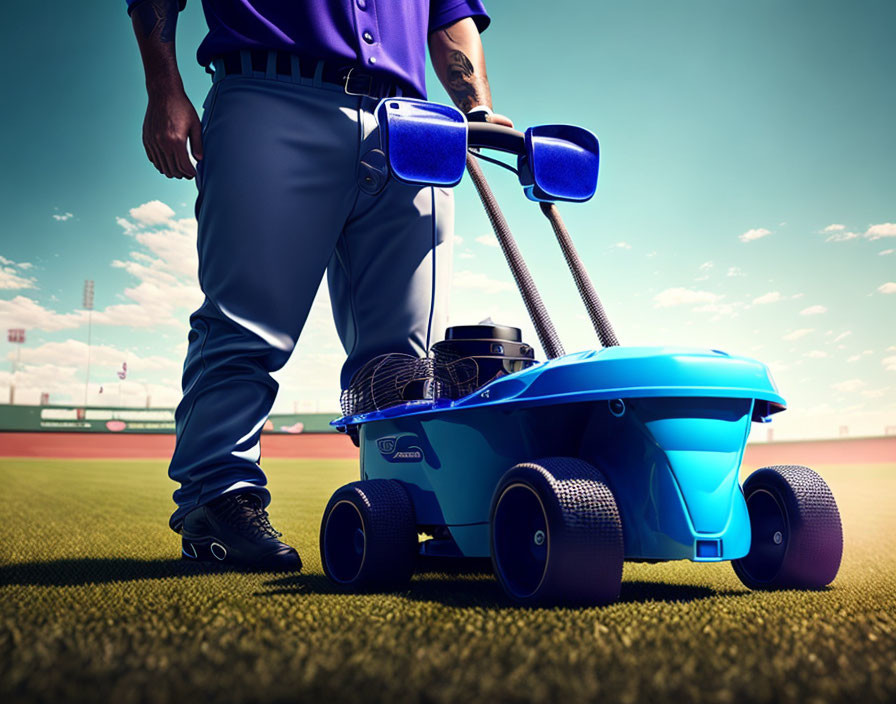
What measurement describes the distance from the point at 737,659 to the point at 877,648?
0.76 ft

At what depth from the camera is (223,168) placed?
1.94m

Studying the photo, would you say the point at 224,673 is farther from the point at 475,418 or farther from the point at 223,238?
the point at 223,238

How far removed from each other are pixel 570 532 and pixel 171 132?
4.72 feet

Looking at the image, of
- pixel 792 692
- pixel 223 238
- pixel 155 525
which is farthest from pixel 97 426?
pixel 792 692

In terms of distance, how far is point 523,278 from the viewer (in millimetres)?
1696

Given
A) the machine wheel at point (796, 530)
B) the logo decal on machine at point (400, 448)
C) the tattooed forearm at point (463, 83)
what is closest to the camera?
the machine wheel at point (796, 530)

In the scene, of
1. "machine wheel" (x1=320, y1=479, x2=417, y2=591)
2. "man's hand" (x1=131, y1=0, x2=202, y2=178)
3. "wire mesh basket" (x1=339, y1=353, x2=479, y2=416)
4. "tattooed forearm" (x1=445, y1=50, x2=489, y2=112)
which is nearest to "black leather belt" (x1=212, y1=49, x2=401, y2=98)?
"man's hand" (x1=131, y1=0, x2=202, y2=178)

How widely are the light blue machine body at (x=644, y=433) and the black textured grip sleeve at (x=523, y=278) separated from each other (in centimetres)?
29

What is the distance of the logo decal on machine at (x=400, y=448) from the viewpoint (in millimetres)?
1595

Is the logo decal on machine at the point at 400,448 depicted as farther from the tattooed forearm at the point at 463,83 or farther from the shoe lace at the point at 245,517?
the tattooed forearm at the point at 463,83

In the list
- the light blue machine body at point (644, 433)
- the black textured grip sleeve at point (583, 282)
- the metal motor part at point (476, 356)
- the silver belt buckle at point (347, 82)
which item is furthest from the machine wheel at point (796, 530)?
the silver belt buckle at point (347, 82)

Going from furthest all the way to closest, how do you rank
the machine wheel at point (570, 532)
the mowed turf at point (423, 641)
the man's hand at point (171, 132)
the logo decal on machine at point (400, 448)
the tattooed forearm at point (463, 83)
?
the tattooed forearm at point (463, 83)
the man's hand at point (171, 132)
the logo decal on machine at point (400, 448)
the machine wheel at point (570, 532)
the mowed turf at point (423, 641)

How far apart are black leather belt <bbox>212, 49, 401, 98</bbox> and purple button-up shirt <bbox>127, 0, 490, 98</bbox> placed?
0.07 feet

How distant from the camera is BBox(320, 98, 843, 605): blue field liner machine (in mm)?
1198
